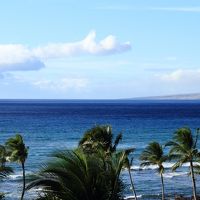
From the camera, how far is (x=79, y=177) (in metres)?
7.70

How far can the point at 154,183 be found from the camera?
2472 inches

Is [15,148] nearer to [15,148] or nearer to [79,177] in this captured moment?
[15,148]

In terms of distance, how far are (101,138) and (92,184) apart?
31832 mm

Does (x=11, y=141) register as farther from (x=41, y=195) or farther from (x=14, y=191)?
(x=41, y=195)

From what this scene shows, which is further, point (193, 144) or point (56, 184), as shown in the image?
point (193, 144)

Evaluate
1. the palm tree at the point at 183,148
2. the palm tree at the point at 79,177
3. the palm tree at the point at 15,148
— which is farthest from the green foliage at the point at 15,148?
the palm tree at the point at 79,177

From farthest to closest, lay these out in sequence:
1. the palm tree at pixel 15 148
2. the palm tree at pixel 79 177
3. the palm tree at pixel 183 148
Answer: the palm tree at pixel 15 148, the palm tree at pixel 183 148, the palm tree at pixel 79 177

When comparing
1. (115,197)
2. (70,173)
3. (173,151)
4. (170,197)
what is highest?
(70,173)

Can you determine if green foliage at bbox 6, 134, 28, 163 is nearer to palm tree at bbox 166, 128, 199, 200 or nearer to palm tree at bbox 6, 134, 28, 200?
palm tree at bbox 6, 134, 28, 200

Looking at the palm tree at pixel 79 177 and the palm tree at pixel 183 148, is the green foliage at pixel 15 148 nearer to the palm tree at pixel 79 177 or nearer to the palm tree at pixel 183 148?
the palm tree at pixel 183 148

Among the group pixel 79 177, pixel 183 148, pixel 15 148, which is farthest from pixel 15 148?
pixel 79 177

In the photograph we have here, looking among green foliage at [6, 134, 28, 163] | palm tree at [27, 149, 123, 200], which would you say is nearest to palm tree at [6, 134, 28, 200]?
green foliage at [6, 134, 28, 163]

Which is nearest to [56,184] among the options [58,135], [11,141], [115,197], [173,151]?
[115,197]

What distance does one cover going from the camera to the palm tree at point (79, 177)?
7.54 meters
